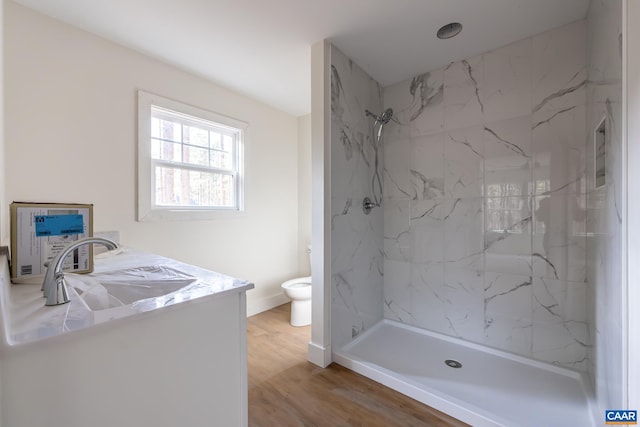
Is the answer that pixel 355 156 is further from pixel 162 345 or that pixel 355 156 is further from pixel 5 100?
pixel 5 100

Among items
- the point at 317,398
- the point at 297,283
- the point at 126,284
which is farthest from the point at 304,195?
the point at 126,284

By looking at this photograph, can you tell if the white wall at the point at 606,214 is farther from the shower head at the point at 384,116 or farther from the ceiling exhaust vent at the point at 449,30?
the shower head at the point at 384,116

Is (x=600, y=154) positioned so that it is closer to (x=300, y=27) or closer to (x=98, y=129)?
(x=300, y=27)

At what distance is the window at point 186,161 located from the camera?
2057mm

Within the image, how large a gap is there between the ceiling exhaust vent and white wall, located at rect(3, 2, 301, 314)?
6.23 feet

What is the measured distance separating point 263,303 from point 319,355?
3.89 feet

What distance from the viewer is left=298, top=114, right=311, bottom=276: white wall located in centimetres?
327

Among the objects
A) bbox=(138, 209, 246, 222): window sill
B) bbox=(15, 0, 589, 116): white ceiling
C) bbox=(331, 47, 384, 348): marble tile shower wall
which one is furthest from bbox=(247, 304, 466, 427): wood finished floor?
bbox=(15, 0, 589, 116): white ceiling

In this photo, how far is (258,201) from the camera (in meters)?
2.89

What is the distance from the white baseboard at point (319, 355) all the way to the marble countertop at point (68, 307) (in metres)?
1.16

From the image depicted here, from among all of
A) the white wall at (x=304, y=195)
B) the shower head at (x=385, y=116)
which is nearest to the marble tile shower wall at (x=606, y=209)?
the shower head at (x=385, y=116)

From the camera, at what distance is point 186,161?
7.79ft

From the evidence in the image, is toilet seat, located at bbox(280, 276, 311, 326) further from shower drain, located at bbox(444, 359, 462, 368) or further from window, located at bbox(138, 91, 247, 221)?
shower drain, located at bbox(444, 359, 462, 368)

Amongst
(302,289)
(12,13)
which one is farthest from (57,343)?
(12,13)
